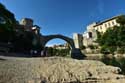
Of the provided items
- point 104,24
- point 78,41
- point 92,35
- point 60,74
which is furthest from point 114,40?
point 60,74

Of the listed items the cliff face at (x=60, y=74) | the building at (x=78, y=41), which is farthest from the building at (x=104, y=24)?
the cliff face at (x=60, y=74)

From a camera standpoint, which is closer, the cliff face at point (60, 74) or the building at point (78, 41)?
the cliff face at point (60, 74)

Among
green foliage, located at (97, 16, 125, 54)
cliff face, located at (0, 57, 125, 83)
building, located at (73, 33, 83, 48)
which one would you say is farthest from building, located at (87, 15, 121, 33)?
cliff face, located at (0, 57, 125, 83)

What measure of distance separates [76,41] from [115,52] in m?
36.3

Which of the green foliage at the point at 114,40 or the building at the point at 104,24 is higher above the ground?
the building at the point at 104,24

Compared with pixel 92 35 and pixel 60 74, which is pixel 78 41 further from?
pixel 60 74

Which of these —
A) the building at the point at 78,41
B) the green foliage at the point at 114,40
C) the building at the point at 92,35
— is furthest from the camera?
the building at the point at 78,41

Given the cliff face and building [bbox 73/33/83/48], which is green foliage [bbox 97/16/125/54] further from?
the cliff face

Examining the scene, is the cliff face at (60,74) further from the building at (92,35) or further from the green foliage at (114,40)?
the building at (92,35)

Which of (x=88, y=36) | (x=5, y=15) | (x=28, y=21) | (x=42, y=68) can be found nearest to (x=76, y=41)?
(x=88, y=36)

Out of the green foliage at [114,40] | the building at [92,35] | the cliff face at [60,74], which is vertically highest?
the building at [92,35]

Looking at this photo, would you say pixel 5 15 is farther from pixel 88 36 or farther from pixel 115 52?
pixel 88 36

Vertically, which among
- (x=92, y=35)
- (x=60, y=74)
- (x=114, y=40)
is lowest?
(x=60, y=74)

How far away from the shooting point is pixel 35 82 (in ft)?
31.9
